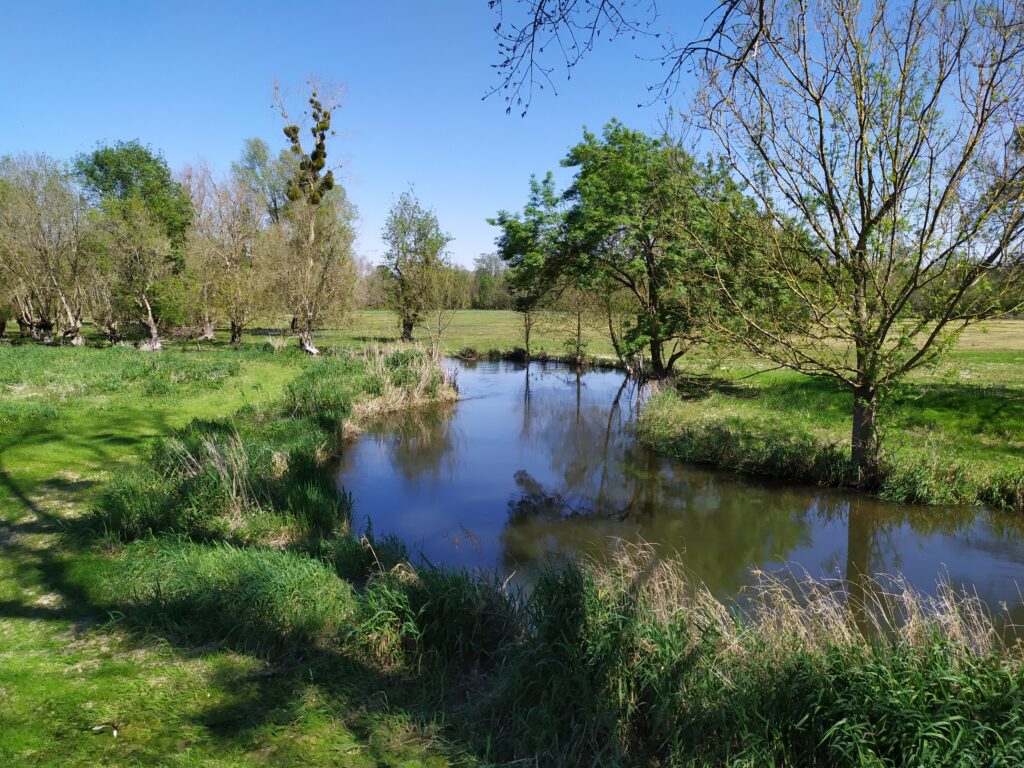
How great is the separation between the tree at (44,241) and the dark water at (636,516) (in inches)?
858

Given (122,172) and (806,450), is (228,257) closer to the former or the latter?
(122,172)

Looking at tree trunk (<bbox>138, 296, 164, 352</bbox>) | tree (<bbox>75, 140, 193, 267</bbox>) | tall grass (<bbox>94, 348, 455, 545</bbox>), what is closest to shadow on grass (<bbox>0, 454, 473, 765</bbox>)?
tall grass (<bbox>94, 348, 455, 545</bbox>)

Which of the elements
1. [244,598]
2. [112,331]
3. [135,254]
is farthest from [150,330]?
[244,598]

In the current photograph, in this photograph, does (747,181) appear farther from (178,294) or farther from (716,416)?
(178,294)

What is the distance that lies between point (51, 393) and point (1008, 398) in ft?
79.6

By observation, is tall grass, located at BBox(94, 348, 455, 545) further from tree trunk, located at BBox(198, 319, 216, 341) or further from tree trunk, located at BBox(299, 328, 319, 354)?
tree trunk, located at BBox(198, 319, 216, 341)

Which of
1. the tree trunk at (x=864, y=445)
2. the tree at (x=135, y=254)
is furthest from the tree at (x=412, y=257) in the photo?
the tree trunk at (x=864, y=445)

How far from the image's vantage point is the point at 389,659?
482 centimetres

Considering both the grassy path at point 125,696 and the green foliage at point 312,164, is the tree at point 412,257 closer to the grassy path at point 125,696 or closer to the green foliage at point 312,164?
the green foliage at point 312,164

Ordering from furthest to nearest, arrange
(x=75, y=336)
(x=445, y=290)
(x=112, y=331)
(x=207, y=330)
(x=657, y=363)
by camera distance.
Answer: (x=207, y=330)
(x=445, y=290)
(x=112, y=331)
(x=75, y=336)
(x=657, y=363)

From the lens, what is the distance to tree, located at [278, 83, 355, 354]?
27.3 m

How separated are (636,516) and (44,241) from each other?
30.1 metres

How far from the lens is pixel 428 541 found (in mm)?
8797

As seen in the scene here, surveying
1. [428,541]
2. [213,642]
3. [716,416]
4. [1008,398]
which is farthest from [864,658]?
[1008,398]
